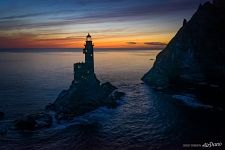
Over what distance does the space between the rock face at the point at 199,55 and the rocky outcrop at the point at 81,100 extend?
108ft

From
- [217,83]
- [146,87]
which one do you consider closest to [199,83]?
[217,83]

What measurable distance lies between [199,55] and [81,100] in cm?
5633

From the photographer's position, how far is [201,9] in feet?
391

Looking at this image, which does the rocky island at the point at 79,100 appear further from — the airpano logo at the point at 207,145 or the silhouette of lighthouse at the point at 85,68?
the airpano logo at the point at 207,145

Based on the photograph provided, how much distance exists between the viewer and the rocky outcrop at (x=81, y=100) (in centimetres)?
7631

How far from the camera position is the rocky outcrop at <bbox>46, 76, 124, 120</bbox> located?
3004 inches

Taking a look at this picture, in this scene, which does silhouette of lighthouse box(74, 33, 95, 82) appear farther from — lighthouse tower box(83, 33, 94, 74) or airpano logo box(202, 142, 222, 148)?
airpano logo box(202, 142, 222, 148)

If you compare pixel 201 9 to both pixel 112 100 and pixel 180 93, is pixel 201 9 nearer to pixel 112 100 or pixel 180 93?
pixel 180 93

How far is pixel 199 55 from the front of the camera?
4272 inches

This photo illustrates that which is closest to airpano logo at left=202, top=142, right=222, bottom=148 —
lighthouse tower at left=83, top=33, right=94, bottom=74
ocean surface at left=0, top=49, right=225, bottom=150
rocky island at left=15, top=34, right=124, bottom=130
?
ocean surface at left=0, top=49, right=225, bottom=150

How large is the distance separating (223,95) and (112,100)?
38985 millimetres

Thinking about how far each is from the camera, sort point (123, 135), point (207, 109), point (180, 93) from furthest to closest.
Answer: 1. point (180, 93)
2. point (207, 109)
3. point (123, 135)

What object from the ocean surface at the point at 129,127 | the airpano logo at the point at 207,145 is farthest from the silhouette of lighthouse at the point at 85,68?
the airpano logo at the point at 207,145

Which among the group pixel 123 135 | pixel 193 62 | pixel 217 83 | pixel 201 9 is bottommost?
pixel 123 135
